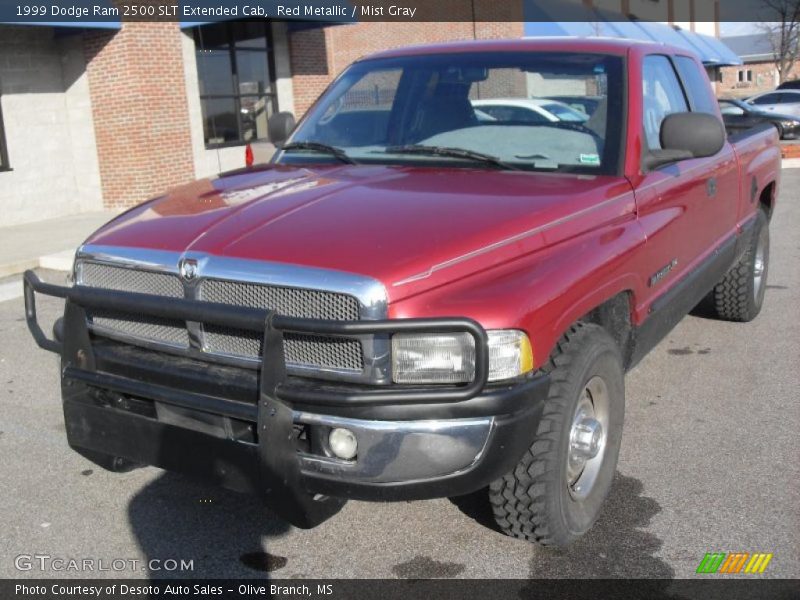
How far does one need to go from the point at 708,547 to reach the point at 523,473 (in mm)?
871

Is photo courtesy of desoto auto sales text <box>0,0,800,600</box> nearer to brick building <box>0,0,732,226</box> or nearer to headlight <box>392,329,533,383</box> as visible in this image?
headlight <box>392,329,533,383</box>

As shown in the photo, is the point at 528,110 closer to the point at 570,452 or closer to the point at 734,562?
the point at 570,452

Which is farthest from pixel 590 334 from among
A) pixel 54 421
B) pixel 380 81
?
pixel 54 421

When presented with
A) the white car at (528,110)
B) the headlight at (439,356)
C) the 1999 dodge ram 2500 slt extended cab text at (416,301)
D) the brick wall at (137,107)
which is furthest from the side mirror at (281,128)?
the brick wall at (137,107)

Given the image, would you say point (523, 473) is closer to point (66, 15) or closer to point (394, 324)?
point (394, 324)

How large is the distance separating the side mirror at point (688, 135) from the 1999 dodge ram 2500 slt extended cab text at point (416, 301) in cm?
1

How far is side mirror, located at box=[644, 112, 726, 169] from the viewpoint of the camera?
4.11 metres

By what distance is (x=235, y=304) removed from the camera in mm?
3070

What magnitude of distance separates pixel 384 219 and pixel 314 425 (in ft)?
2.60

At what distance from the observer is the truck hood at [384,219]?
118 inches

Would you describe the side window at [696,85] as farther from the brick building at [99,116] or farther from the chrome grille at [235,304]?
the brick building at [99,116]

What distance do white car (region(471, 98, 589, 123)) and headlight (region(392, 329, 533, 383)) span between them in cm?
162

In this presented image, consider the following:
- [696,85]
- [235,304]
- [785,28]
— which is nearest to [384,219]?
[235,304]

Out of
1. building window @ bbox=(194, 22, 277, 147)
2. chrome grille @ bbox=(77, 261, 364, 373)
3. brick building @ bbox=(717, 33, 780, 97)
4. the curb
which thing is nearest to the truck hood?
chrome grille @ bbox=(77, 261, 364, 373)
